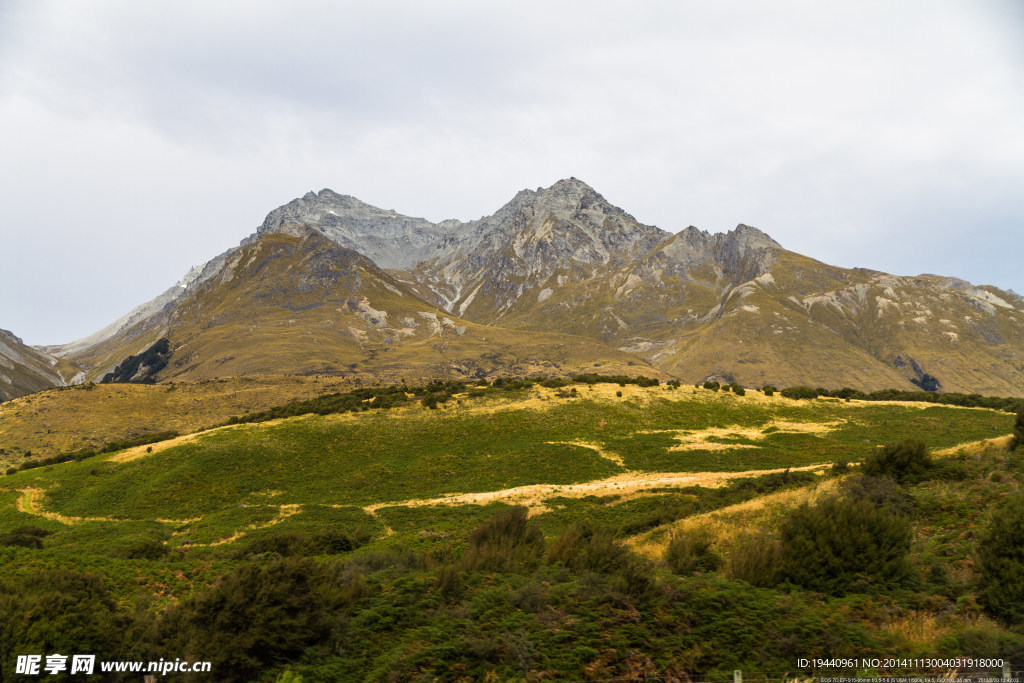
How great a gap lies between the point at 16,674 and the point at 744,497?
2697 cm

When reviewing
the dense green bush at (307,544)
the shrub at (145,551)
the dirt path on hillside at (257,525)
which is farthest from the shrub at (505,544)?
the dirt path on hillside at (257,525)

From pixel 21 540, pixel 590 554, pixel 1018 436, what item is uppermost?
pixel 1018 436

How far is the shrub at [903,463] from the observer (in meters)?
23.1

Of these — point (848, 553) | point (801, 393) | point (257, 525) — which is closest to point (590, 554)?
point (848, 553)

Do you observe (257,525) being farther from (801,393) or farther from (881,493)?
(801,393)

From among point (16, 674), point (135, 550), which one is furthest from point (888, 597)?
point (135, 550)

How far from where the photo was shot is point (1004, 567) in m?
12.7

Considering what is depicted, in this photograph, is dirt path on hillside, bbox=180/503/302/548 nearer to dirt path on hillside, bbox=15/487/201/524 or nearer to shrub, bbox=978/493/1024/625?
dirt path on hillside, bbox=15/487/201/524

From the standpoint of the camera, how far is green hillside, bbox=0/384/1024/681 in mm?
10922

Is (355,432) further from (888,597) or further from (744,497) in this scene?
(888,597)

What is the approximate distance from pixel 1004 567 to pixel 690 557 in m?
7.54

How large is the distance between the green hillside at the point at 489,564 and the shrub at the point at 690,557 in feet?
0.31

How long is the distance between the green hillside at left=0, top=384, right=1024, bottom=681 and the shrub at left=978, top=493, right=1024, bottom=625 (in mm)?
551

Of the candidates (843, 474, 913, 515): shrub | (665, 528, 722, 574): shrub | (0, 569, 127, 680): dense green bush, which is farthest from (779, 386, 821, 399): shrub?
(0, 569, 127, 680): dense green bush
